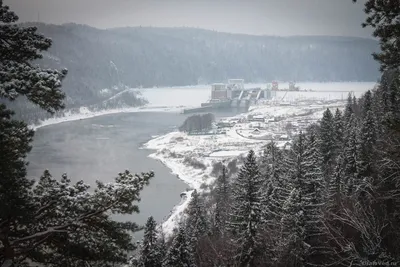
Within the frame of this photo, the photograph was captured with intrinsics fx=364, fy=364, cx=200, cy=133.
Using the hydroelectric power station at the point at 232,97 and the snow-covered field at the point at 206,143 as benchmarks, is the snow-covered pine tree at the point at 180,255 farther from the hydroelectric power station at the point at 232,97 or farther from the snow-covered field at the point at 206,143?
the hydroelectric power station at the point at 232,97

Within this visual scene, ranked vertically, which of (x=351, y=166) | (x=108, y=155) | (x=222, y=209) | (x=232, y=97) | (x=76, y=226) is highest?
(x=76, y=226)

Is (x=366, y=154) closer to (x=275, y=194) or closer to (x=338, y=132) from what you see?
(x=275, y=194)

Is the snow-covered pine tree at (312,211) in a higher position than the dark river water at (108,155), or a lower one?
higher

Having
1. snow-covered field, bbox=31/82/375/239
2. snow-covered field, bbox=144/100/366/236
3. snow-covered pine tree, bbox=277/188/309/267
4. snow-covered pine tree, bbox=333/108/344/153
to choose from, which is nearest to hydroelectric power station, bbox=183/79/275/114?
snow-covered field, bbox=31/82/375/239

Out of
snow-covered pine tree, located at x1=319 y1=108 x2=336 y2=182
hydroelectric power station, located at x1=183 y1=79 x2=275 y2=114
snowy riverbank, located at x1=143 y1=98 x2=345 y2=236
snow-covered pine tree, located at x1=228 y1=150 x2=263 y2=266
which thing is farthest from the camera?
hydroelectric power station, located at x1=183 y1=79 x2=275 y2=114

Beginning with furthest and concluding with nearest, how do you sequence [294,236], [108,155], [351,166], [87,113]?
[87,113] → [108,155] → [351,166] → [294,236]

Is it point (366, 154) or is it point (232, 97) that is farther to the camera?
point (232, 97)

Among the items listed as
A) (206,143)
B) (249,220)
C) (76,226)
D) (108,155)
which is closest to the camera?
(76,226)

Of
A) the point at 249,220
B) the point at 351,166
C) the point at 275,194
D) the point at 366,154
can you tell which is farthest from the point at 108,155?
the point at 249,220

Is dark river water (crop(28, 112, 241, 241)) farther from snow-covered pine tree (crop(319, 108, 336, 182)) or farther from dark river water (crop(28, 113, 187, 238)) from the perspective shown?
snow-covered pine tree (crop(319, 108, 336, 182))

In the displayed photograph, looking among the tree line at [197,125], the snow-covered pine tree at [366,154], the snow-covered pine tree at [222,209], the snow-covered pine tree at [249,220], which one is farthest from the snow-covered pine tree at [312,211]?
the tree line at [197,125]
